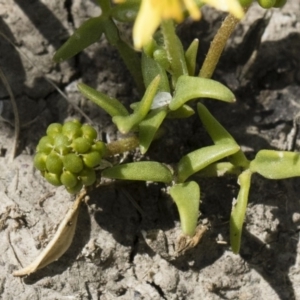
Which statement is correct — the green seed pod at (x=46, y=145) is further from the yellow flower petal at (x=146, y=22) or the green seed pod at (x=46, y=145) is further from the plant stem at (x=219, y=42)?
the plant stem at (x=219, y=42)

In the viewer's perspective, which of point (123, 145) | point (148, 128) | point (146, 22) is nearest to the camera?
point (146, 22)

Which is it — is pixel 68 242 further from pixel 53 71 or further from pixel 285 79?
pixel 285 79

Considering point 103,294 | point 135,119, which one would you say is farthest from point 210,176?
point 103,294

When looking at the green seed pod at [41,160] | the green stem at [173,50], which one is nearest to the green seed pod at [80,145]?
the green seed pod at [41,160]

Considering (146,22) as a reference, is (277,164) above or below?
below

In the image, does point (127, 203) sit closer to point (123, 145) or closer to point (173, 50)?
point (123, 145)

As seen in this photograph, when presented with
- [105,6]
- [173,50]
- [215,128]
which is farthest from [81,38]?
[215,128]
